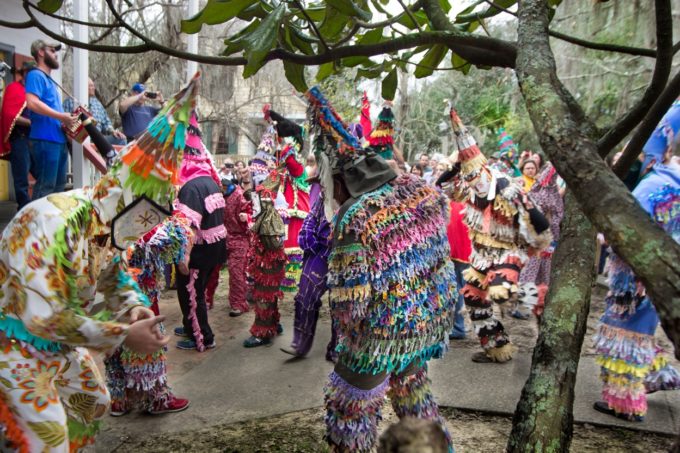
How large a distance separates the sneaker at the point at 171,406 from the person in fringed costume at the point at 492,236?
2.82m

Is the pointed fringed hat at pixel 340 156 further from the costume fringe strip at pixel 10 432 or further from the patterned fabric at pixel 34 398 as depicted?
the costume fringe strip at pixel 10 432

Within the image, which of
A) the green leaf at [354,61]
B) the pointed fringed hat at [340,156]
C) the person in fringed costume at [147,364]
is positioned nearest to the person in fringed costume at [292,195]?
the person in fringed costume at [147,364]

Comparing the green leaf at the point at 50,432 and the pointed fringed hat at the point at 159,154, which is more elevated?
the pointed fringed hat at the point at 159,154

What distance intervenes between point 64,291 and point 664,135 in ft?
12.7

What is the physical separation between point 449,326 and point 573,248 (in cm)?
164

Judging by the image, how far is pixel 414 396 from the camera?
9.57 ft

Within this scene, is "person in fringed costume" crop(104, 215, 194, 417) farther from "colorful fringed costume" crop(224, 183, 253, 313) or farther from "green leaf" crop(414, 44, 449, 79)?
"colorful fringed costume" crop(224, 183, 253, 313)

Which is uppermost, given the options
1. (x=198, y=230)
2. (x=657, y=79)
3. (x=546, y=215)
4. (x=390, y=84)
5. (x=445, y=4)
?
(x=445, y=4)

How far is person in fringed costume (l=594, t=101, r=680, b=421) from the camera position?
143 inches

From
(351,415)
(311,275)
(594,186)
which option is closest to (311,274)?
(311,275)

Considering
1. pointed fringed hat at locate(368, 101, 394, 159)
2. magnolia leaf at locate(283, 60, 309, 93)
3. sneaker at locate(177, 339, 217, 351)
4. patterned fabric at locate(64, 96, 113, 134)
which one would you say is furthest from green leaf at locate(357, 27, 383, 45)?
sneaker at locate(177, 339, 217, 351)

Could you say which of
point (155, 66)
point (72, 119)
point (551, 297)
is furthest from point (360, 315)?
point (155, 66)

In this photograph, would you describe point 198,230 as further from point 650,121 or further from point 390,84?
point 650,121

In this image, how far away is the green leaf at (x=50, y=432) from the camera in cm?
202
